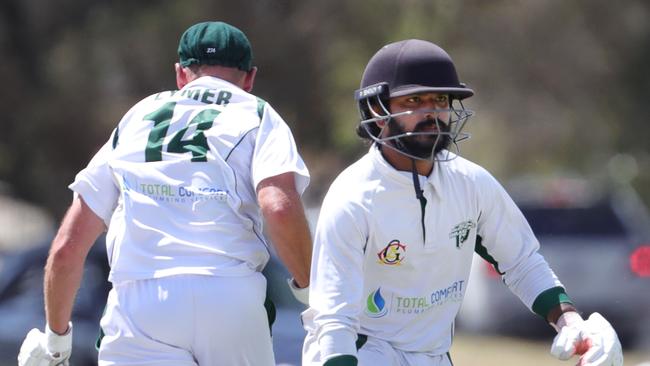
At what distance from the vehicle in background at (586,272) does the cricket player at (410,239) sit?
9637 mm

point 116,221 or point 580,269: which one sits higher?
point 116,221

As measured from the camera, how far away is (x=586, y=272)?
14.5 metres

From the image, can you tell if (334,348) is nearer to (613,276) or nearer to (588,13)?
(613,276)

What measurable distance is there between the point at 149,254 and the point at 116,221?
26cm

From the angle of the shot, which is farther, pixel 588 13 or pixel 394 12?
pixel 588 13

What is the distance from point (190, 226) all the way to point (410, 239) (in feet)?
2.78

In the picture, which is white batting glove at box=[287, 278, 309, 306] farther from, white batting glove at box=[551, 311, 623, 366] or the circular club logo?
white batting glove at box=[551, 311, 623, 366]

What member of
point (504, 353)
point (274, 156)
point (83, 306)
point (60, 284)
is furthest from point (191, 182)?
point (504, 353)

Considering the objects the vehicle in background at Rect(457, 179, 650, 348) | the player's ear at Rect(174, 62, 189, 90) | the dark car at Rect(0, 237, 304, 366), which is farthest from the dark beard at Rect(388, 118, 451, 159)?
the vehicle in background at Rect(457, 179, 650, 348)

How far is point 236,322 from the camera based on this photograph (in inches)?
190

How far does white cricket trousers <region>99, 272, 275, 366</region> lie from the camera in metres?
4.79

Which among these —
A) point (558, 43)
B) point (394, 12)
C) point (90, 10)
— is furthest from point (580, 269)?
point (558, 43)

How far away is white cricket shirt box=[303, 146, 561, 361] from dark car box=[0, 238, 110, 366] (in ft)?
16.2

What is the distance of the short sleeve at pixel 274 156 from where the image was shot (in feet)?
16.0
